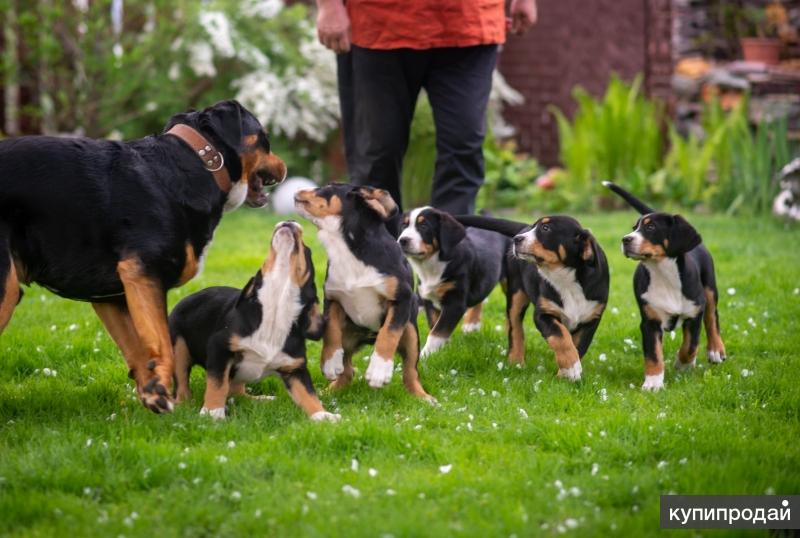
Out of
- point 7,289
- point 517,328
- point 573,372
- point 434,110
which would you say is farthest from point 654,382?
point 7,289

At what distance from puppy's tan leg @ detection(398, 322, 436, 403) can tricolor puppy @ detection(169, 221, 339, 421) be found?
18.6 inches

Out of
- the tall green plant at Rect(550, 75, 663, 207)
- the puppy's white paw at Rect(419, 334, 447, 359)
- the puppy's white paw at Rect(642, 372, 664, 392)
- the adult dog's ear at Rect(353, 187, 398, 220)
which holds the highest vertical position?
the adult dog's ear at Rect(353, 187, 398, 220)

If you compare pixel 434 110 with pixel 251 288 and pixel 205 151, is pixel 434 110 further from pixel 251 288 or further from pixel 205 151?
pixel 251 288

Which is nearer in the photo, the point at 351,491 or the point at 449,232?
the point at 351,491

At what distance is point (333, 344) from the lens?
5109mm

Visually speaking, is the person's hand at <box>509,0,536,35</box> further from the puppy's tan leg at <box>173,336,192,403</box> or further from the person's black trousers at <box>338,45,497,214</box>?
the puppy's tan leg at <box>173,336,192,403</box>

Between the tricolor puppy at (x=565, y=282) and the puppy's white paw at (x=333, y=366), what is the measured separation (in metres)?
1.05

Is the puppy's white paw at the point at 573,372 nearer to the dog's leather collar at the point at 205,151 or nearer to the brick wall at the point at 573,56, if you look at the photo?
the dog's leather collar at the point at 205,151

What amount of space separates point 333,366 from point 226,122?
1228 millimetres

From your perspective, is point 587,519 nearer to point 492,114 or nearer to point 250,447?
point 250,447

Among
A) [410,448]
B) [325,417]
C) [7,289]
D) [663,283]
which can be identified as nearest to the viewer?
[410,448]

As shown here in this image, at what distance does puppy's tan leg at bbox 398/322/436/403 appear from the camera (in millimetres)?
5152

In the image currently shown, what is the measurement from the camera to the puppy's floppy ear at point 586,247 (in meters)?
5.43

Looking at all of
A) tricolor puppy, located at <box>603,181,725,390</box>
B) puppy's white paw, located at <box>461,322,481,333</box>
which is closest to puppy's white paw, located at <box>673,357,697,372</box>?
tricolor puppy, located at <box>603,181,725,390</box>
